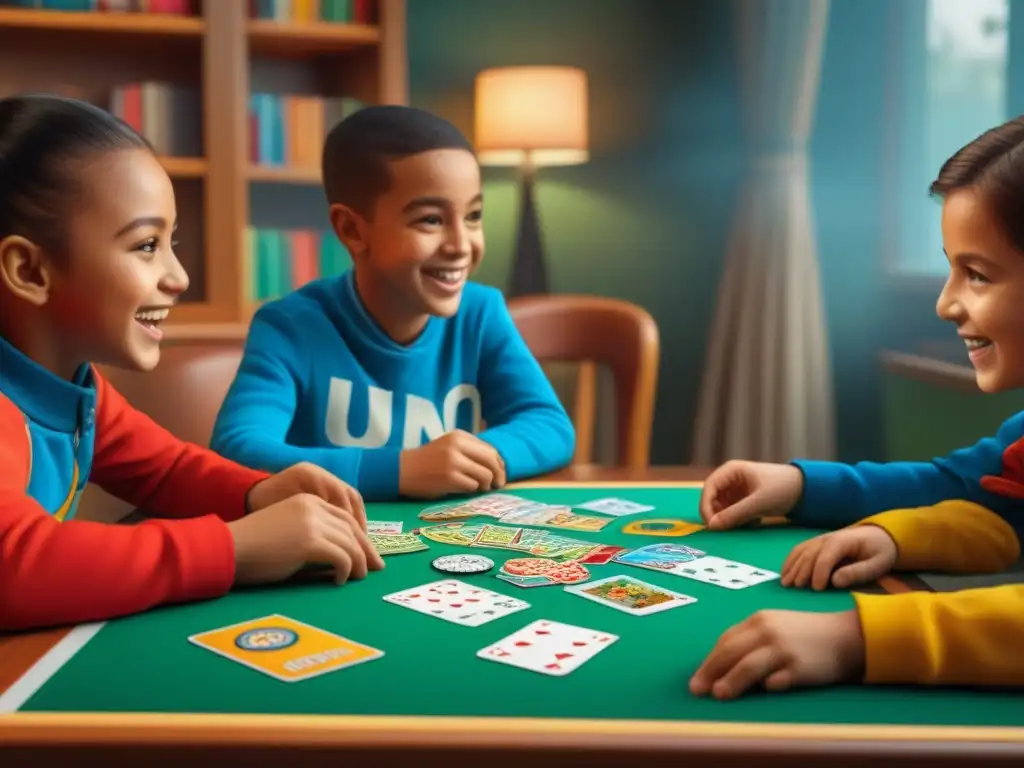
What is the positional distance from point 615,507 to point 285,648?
0.57 m

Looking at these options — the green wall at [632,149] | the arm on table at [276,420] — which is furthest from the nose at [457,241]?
the green wall at [632,149]

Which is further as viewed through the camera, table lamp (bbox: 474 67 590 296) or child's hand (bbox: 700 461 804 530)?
table lamp (bbox: 474 67 590 296)

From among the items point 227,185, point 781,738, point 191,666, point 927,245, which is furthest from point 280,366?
point 927,245

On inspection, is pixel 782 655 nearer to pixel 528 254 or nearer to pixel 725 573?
pixel 725 573

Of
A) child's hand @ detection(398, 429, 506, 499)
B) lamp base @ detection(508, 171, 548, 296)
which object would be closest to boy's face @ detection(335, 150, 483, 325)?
child's hand @ detection(398, 429, 506, 499)

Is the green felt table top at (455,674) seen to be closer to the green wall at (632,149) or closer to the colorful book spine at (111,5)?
the colorful book spine at (111,5)

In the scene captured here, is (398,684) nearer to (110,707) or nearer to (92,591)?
(110,707)

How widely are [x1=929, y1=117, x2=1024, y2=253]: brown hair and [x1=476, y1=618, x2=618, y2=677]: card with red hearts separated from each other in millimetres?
493

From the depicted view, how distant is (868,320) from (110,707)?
3573mm

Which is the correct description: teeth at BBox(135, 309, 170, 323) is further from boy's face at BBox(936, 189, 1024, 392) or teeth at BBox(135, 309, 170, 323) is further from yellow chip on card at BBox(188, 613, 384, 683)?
boy's face at BBox(936, 189, 1024, 392)

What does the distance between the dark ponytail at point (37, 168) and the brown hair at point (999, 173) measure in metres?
0.79

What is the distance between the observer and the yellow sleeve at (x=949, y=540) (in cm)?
105

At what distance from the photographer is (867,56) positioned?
3.84m

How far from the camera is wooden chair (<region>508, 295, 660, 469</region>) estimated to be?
2232mm
